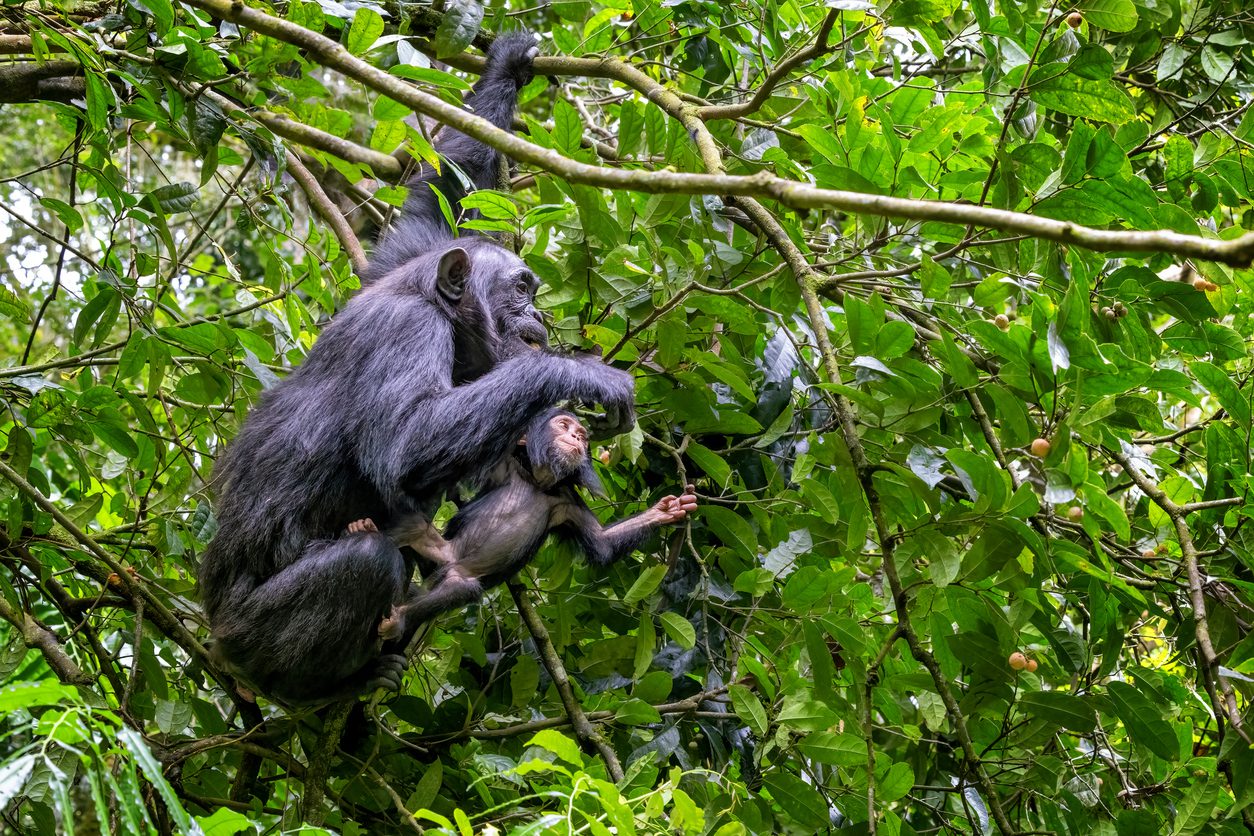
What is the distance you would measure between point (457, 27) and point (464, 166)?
4.71 ft

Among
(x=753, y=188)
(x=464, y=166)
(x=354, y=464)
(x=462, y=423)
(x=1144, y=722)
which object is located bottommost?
(x=1144, y=722)

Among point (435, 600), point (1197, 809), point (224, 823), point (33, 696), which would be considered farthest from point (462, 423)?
point (1197, 809)

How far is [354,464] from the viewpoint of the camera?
4.98 meters

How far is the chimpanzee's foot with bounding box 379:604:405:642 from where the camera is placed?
4621 millimetres

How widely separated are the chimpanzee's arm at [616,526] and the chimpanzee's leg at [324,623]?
82cm

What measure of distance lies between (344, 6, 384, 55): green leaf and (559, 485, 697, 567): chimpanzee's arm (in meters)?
2.14

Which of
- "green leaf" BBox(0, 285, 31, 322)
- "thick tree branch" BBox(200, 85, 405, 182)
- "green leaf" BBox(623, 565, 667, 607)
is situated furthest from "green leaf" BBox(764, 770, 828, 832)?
"green leaf" BBox(0, 285, 31, 322)

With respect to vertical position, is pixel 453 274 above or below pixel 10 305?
below

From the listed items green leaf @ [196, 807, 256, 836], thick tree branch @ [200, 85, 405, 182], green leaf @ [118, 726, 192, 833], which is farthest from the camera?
thick tree branch @ [200, 85, 405, 182]

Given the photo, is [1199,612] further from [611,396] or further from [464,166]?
[464,166]

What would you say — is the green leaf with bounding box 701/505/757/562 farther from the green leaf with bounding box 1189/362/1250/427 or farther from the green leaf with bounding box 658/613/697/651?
the green leaf with bounding box 1189/362/1250/427

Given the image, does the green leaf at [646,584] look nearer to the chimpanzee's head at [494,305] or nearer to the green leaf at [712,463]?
the green leaf at [712,463]

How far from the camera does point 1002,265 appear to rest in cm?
426

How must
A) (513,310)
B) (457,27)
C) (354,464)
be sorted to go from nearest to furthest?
(457,27), (354,464), (513,310)
